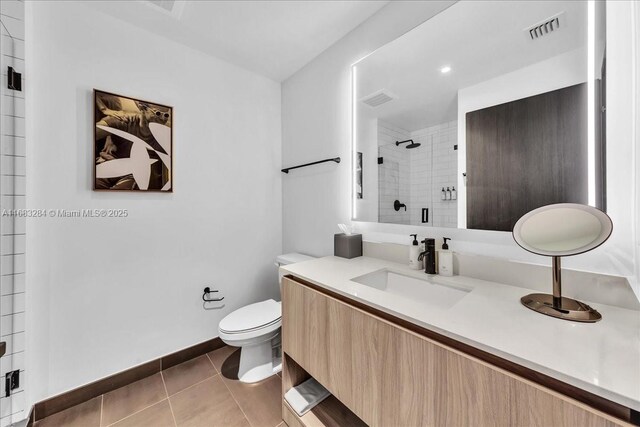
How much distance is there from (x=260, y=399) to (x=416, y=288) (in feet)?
3.84

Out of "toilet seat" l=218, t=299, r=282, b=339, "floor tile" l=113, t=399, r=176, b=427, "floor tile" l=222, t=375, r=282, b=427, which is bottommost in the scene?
"floor tile" l=222, t=375, r=282, b=427

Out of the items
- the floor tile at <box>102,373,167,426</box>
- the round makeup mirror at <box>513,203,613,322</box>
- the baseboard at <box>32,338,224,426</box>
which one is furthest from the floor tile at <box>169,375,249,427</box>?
the round makeup mirror at <box>513,203,613,322</box>

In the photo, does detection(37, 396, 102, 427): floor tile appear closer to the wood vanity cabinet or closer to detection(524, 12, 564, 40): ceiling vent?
the wood vanity cabinet

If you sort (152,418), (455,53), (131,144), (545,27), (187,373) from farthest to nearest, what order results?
(187,373)
(131,144)
(152,418)
(455,53)
(545,27)

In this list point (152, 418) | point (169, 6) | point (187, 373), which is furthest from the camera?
point (187, 373)

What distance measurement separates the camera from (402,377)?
0.77 meters

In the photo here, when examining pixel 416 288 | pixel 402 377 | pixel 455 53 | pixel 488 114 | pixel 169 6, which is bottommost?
pixel 402 377

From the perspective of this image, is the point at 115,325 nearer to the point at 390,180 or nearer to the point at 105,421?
the point at 105,421

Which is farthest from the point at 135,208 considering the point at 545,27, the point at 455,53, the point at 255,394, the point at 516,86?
the point at 545,27

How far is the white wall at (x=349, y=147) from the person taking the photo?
813 millimetres

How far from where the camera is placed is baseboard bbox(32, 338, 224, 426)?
1.35 meters

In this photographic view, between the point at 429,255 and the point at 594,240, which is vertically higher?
the point at 594,240

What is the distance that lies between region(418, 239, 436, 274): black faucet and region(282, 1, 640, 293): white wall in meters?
0.12

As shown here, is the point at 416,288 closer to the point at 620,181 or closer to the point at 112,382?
the point at 620,181
